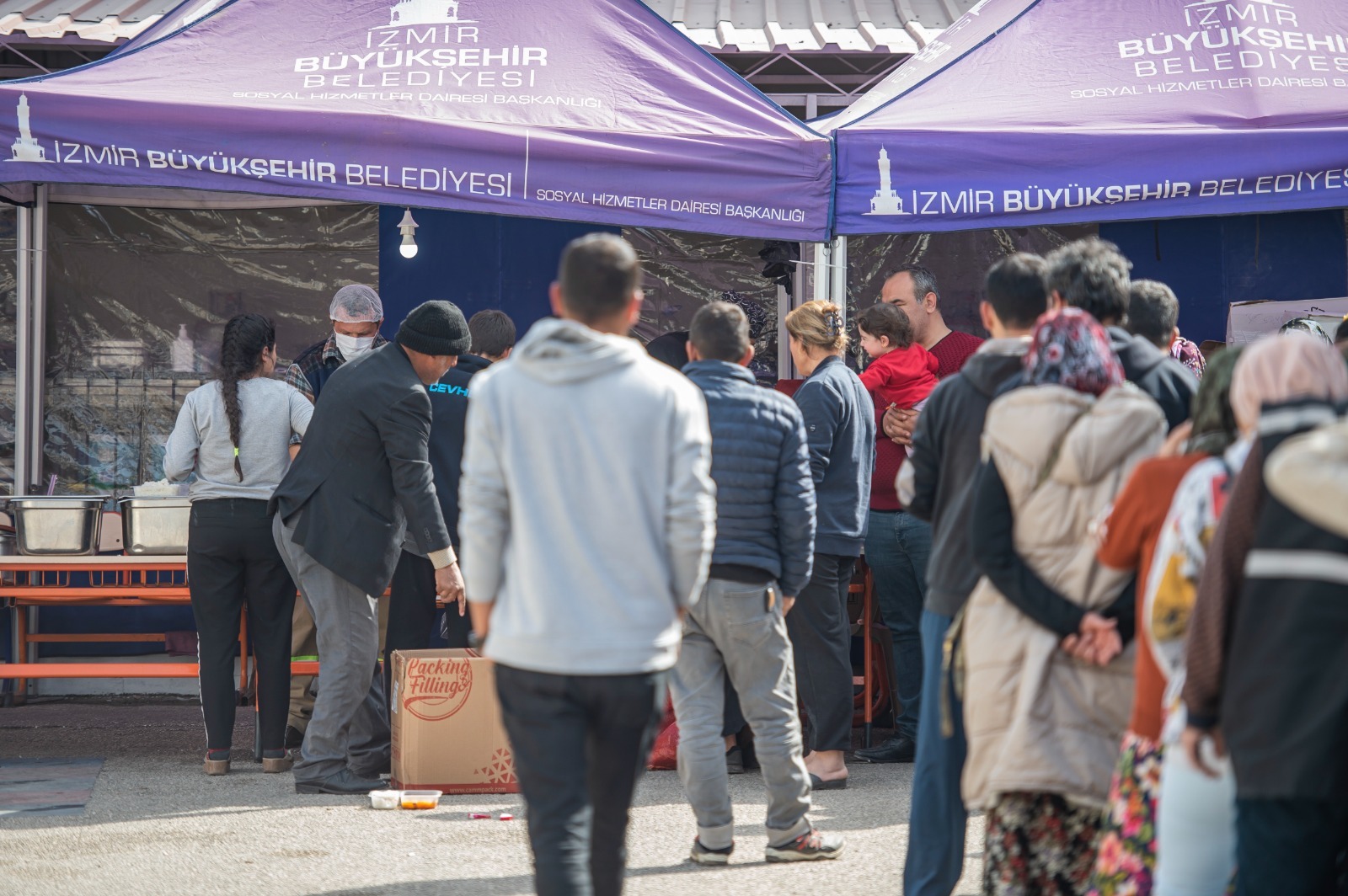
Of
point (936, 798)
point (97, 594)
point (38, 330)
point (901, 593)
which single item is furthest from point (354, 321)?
point (936, 798)

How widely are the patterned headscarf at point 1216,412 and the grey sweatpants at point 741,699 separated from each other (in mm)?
1938

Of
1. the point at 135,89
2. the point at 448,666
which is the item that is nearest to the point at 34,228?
the point at 135,89

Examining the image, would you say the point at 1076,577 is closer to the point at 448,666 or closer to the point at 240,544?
the point at 448,666

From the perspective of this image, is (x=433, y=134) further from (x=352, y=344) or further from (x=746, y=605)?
(x=746, y=605)

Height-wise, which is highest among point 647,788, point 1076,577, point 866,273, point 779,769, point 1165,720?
point 866,273

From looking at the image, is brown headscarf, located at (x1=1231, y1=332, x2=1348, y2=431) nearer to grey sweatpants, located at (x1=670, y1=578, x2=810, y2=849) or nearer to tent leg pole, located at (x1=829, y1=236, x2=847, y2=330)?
grey sweatpants, located at (x1=670, y1=578, x2=810, y2=849)

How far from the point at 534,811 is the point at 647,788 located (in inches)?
114

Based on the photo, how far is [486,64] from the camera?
664 centimetres

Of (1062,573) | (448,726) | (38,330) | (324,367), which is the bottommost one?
(448,726)

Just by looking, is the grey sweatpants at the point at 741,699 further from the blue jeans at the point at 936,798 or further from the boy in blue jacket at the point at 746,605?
the blue jeans at the point at 936,798

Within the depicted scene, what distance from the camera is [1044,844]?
11.2 feet

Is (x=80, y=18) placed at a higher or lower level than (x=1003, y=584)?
higher

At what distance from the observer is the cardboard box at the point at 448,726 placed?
19.1 ft

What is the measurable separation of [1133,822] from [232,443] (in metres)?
4.32
